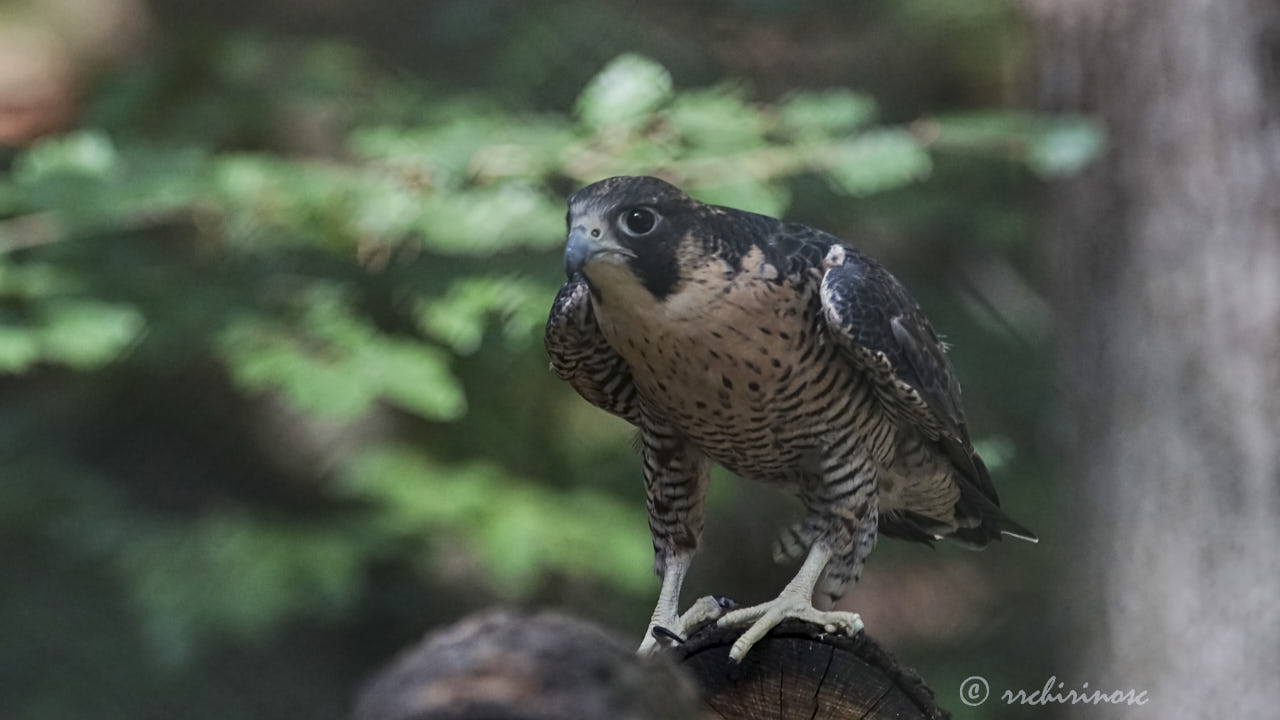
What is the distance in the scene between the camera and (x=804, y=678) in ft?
7.20

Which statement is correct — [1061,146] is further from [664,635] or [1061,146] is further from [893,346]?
[664,635]

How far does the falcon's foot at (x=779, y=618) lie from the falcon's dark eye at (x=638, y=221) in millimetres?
687

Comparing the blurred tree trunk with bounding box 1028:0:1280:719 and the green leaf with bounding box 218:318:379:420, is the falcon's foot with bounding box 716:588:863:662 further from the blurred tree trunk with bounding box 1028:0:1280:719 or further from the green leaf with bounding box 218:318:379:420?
the blurred tree trunk with bounding box 1028:0:1280:719

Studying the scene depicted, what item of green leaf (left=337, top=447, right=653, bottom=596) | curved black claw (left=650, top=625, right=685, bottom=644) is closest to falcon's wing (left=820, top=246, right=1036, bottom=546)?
curved black claw (left=650, top=625, right=685, bottom=644)

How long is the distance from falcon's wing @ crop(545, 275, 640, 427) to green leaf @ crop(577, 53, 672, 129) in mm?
1442

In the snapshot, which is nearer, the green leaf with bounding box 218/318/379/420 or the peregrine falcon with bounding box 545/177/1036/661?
the peregrine falcon with bounding box 545/177/1036/661

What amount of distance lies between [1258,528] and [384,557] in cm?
369

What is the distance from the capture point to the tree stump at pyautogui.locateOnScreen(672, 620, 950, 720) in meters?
2.11

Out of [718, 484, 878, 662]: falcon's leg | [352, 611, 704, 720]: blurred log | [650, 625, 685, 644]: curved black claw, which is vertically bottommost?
[650, 625, 685, 644]: curved black claw

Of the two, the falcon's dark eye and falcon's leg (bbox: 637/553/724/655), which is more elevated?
the falcon's dark eye

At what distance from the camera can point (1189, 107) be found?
5.02m

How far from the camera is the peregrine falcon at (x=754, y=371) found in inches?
89.1

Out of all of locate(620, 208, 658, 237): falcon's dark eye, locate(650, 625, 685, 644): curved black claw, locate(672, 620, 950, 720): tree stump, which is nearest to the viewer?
locate(672, 620, 950, 720): tree stump

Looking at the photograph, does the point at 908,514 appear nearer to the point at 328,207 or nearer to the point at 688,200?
the point at 688,200
